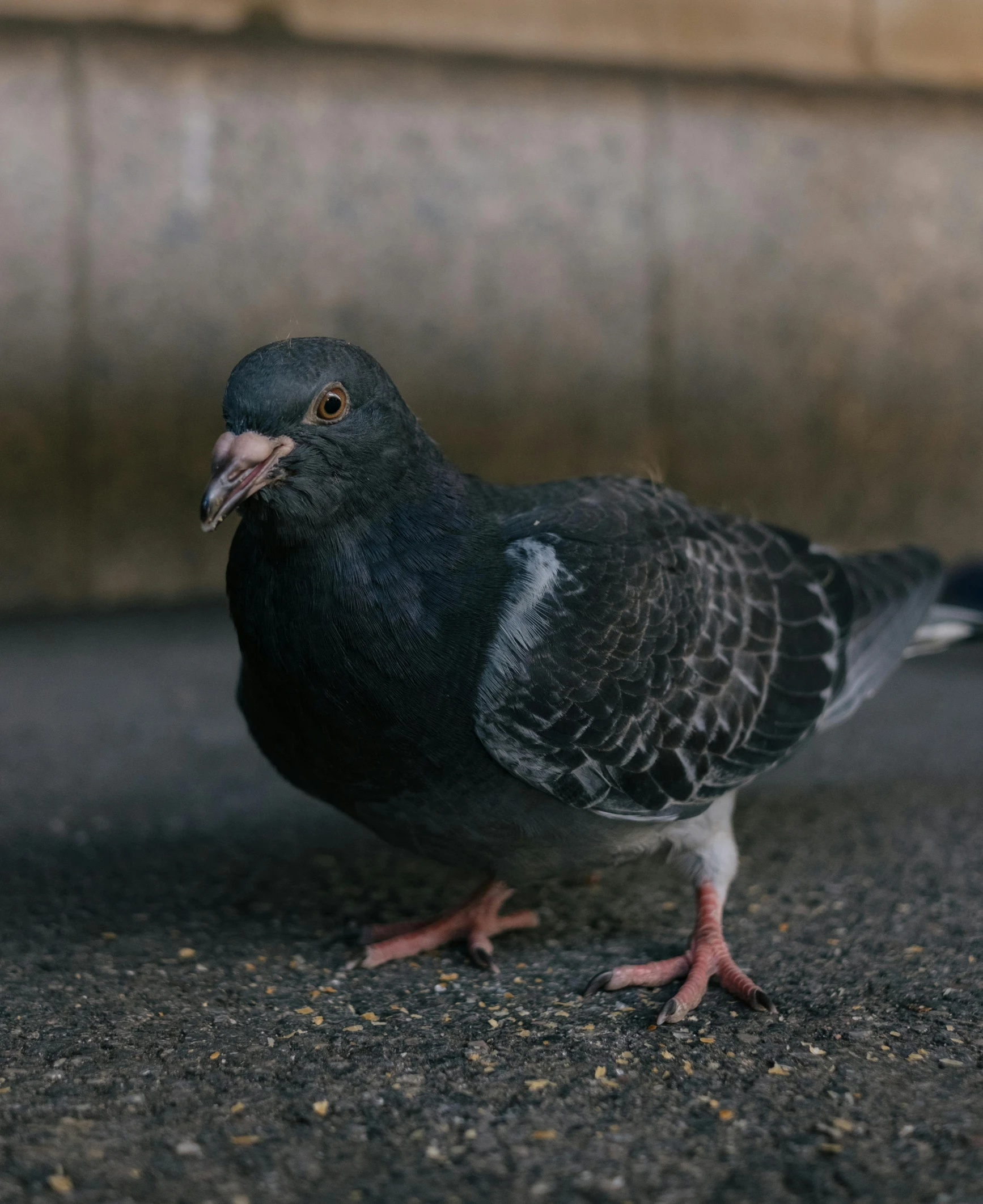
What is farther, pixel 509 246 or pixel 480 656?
pixel 509 246

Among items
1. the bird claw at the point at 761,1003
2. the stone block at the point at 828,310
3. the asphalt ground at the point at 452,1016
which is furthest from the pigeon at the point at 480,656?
the stone block at the point at 828,310

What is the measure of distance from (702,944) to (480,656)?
1098 mm

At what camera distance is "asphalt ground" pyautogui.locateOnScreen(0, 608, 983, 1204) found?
2.70 meters

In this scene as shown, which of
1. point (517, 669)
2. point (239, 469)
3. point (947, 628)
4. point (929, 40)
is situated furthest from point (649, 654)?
point (929, 40)

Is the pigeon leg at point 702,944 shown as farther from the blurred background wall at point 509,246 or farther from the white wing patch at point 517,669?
the blurred background wall at point 509,246

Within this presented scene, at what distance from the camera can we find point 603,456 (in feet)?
29.3

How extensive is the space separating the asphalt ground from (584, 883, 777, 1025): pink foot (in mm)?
50

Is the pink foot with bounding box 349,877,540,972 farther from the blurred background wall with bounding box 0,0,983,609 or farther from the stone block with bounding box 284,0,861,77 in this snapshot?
the stone block with bounding box 284,0,861,77

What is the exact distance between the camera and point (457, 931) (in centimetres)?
403

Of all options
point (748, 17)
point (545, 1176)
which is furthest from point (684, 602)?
point (748, 17)

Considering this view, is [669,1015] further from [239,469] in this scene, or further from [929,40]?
[929,40]

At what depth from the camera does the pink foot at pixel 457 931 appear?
12.8ft

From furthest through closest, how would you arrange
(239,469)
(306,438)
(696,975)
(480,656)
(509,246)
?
(509,246) < (696,975) < (480,656) < (306,438) < (239,469)

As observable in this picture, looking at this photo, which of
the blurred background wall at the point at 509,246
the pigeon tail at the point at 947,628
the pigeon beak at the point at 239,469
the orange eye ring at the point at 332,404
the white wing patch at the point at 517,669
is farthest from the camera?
the blurred background wall at the point at 509,246
